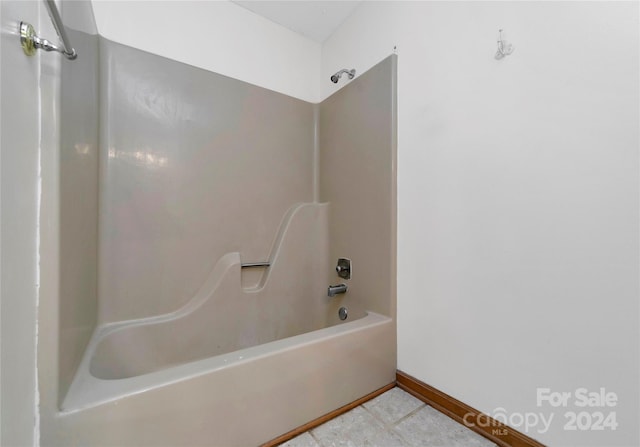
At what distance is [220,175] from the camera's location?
159 centimetres

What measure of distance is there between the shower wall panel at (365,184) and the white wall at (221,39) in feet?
1.23

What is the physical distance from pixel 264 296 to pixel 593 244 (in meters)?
1.54

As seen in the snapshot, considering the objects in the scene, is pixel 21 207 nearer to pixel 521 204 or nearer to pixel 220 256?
pixel 220 256

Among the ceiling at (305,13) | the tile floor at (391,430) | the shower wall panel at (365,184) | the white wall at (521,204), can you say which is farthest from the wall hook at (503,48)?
the tile floor at (391,430)

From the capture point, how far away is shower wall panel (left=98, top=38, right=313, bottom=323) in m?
1.30

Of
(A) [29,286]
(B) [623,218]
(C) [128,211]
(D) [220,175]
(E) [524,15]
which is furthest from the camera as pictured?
(D) [220,175]

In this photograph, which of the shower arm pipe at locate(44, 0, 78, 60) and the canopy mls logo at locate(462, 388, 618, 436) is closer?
the shower arm pipe at locate(44, 0, 78, 60)

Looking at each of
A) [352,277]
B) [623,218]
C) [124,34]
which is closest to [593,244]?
[623,218]

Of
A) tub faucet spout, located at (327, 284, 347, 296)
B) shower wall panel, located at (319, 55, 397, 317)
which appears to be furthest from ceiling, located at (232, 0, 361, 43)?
tub faucet spout, located at (327, 284, 347, 296)

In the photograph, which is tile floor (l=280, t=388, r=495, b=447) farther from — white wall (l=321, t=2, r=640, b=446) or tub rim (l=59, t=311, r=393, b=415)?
tub rim (l=59, t=311, r=393, b=415)

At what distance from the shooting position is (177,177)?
1457 millimetres

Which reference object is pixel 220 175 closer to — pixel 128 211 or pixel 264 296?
pixel 128 211

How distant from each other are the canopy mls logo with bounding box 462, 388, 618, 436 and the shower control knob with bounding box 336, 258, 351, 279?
3.05ft

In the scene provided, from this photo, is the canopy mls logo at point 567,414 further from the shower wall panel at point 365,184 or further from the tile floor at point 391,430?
the shower wall panel at point 365,184
